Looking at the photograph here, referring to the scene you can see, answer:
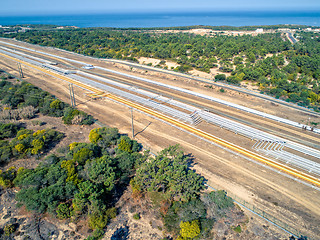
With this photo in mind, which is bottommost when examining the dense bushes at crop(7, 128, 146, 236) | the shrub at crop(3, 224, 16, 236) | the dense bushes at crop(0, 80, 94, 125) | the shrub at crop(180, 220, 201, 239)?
the shrub at crop(3, 224, 16, 236)

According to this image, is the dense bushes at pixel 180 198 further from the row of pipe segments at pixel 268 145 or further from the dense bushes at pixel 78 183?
the row of pipe segments at pixel 268 145

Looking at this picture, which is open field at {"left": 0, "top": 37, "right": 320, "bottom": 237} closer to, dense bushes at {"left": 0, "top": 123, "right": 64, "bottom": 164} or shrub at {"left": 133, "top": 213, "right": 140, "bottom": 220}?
shrub at {"left": 133, "top": 213, "right": 140, "bottom": 220}

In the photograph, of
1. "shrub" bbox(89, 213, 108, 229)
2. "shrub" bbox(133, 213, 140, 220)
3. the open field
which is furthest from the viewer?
the open field

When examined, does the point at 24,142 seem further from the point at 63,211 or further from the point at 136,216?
the point at 136,216

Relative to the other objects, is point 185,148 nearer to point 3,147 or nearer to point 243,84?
point 3,147

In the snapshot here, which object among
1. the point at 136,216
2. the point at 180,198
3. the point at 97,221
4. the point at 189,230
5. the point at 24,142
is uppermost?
the point at 24,142

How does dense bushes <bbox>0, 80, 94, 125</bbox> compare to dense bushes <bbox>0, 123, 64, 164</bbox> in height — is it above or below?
above

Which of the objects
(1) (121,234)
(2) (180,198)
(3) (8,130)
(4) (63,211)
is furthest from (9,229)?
(3) (8,130)

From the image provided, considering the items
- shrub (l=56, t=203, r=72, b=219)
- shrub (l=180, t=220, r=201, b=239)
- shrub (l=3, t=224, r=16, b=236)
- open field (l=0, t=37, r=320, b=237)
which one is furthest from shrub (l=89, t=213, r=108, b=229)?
open field (l=0, t=37, r=320, b=237)
